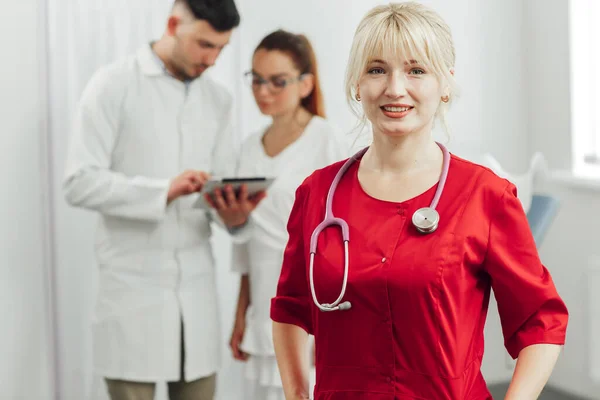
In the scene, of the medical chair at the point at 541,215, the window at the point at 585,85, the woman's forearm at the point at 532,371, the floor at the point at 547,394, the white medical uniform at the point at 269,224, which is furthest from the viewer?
the floor at the point at 547,394

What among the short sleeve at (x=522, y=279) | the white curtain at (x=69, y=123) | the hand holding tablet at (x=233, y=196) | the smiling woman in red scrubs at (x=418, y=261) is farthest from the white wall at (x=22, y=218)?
Answer: the short sleeve at (x=522, y=279)

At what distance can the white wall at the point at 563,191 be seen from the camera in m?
3.19

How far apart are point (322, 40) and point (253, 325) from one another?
0.93m

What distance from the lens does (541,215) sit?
9.35 ft

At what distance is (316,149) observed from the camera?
2.65 meters

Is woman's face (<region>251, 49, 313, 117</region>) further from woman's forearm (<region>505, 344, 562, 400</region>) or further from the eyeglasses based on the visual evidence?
woman's forearm (<region>505, 344, 562, 400</region>)

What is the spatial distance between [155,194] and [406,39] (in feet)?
4.50

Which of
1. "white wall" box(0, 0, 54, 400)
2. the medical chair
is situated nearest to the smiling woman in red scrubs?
"white wall" box(0, 0, 54, 400)

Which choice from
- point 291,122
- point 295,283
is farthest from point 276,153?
point 295,283

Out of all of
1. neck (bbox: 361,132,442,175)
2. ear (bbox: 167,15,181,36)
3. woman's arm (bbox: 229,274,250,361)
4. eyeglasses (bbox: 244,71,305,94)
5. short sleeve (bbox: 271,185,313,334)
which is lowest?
woman's arm (bbox: 229,274,250,361)

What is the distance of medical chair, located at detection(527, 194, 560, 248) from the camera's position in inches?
111

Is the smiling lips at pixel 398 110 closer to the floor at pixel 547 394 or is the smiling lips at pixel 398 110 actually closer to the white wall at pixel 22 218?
the white wall at pixel 22 218

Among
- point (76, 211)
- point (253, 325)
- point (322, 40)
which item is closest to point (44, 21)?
point (76, 211)

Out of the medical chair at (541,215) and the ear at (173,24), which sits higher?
the ear at (173,24)
